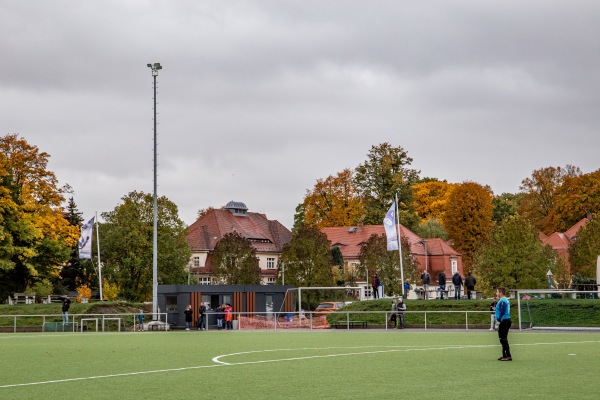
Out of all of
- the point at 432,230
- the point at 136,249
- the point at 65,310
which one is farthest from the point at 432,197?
the point at 65,310

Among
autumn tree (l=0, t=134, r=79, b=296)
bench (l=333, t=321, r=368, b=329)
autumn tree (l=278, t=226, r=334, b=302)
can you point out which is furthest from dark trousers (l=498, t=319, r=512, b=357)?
autumn tree (l=278, t=226, r=334, b=302)

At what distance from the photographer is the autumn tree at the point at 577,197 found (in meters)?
103

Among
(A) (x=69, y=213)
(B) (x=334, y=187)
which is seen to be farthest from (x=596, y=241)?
(A) (x=69, y=213)

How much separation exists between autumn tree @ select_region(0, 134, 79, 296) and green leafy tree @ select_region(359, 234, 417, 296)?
27.5 metres

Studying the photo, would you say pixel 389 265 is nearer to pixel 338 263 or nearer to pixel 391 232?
pixel 338 263

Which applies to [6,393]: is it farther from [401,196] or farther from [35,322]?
[401,196]

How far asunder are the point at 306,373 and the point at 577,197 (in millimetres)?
91721

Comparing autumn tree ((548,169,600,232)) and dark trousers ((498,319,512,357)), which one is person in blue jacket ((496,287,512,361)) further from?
autumn tree ((548,169,600,232))

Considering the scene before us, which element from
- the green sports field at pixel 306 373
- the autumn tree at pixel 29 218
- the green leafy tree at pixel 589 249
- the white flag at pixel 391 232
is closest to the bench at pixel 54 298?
the autumn tree at pixel 29 218

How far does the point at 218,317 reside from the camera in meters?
51.3

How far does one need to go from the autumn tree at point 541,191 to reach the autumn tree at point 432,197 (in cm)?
967

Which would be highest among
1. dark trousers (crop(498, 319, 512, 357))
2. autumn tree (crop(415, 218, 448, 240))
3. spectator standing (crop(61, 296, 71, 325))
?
autumn tree (crop(415, 218, 448, 240))

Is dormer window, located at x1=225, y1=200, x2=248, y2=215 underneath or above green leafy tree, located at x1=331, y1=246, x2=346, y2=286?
above

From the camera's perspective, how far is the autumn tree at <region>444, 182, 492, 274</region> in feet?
336
